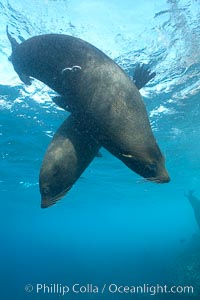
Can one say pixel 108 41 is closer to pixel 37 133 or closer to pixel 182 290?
pixel 37 133

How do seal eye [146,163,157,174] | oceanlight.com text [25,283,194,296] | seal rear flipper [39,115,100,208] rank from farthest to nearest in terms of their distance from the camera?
oceanlight.com text [25,283,194,296] → seal rear flipper [39,115,100,208] → seal eye [146,163,157,174]

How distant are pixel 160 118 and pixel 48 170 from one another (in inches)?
676

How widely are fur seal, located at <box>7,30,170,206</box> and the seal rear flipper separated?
126mm

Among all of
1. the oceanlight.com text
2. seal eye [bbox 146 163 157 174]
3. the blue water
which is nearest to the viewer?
seal eye [bbox 146 163 157 174]

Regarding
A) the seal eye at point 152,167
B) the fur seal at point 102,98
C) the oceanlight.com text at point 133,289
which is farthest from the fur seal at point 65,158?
the oceanlight.com text at point 133,289

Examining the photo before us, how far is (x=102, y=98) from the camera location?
308 centimetres

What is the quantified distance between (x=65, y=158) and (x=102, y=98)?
80cm

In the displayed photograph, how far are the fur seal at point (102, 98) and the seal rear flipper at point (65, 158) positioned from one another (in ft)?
0.41

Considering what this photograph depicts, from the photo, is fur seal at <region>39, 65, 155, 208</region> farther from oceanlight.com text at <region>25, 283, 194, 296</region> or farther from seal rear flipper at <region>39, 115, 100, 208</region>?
oceanlight.com text at <region>25, 283, 194, 296</region>

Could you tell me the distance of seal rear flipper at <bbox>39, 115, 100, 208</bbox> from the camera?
10.2 ft

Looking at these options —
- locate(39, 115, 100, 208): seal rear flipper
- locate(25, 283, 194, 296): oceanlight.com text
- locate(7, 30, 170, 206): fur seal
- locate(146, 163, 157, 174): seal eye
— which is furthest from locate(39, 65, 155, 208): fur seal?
locate(25, 283, 194, 296): oceanlight.com text

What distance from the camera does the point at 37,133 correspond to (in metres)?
20.3

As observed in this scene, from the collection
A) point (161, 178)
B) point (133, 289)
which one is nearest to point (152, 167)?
point (161, 178)

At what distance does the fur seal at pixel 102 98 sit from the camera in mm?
2922
